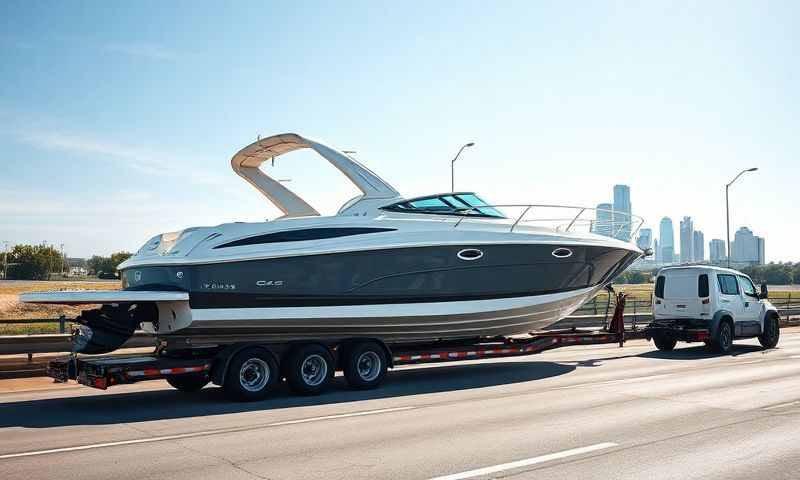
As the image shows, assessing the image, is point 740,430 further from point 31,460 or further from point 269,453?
point 31,460

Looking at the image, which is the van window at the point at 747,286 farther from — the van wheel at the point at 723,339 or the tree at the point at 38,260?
the tree at the point at 38,260

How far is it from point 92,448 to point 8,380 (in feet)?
24.0

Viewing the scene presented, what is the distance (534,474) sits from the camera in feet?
21.9

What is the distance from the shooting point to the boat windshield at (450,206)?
46.8ft

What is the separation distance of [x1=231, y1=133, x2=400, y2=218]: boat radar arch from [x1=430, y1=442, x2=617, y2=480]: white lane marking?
745cm

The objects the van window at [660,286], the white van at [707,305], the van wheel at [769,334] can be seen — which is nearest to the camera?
the white van at [707,305]

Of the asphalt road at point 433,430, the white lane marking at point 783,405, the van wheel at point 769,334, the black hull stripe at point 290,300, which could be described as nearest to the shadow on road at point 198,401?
the asphalt road at point 433,430

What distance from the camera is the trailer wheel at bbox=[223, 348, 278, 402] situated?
11469mm

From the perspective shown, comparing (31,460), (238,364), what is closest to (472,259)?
(238,364)

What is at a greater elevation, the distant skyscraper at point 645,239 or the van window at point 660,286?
the distant skyscraper at point 645,239

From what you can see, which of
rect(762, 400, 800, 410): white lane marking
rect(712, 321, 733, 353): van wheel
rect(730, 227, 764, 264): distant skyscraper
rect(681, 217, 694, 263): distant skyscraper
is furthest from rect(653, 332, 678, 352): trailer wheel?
rect(681, 217, 694, 263): distant skyscraper

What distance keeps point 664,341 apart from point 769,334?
11.4 feet

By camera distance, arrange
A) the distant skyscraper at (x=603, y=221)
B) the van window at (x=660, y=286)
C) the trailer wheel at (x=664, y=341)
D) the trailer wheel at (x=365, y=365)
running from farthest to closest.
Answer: the van window at (x=660, y=286) → the trailer wheel at (x=664, y=341) → the distant skyscraper at (x=603, y=221) → the trailer wheel at (x=365, y=365)

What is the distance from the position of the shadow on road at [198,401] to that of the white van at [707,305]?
4880 mm
